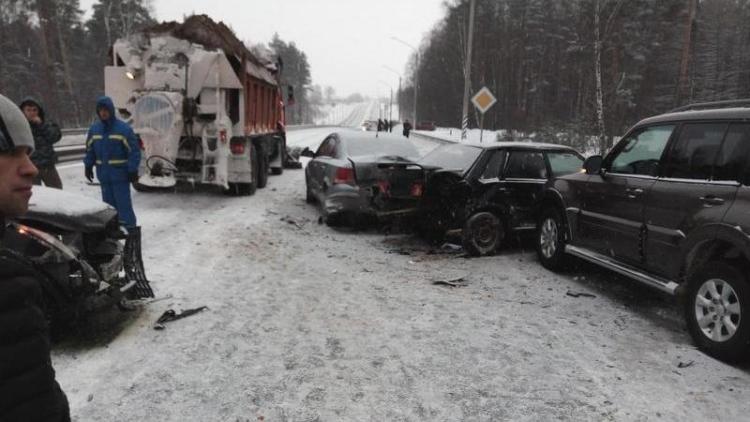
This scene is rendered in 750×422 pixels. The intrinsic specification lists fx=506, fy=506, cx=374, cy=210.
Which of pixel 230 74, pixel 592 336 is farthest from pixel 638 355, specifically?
pixel 230 74

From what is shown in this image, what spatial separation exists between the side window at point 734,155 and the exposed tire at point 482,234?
310 centimetres

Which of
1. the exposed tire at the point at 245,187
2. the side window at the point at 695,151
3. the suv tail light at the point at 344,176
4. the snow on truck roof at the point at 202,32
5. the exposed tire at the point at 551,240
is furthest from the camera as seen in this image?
the exposed tire at the point at 245,187

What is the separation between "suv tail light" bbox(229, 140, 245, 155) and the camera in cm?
1043

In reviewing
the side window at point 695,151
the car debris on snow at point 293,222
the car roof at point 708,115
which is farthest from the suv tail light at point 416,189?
the side window at point 695,151

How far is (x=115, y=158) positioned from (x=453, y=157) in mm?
4574

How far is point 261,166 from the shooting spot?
12.4 meters

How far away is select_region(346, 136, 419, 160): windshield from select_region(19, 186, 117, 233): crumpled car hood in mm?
4862

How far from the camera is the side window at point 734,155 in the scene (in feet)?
12.7

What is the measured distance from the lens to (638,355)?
4051mm

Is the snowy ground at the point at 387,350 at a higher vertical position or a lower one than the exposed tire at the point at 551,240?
lower

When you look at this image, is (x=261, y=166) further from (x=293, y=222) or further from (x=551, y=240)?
(x=551, y=240)

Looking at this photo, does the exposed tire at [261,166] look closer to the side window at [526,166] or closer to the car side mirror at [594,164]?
the side window at [526,166]

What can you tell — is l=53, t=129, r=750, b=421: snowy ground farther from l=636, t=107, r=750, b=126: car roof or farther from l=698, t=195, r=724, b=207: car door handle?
l=636, t=107, r=750, b=126: car roof

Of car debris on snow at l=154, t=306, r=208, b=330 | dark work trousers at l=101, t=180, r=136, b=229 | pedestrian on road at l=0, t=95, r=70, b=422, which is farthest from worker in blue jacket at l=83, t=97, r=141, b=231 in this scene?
pedestrian on road at l=0, t=95, r=70, b=422
